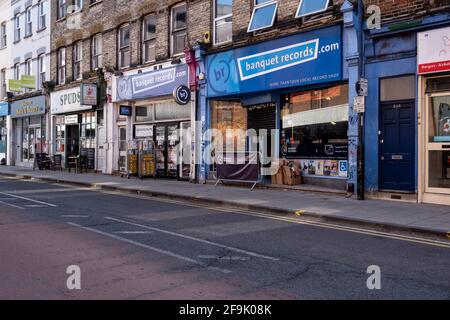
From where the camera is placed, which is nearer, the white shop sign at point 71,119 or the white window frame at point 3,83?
the white shop sign at point 71,119

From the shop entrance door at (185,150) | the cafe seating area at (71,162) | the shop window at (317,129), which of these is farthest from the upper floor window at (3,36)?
the shop window at (317,129)

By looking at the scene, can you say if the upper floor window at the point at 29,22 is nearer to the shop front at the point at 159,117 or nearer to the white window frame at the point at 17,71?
the white window frame at the point at 17,71

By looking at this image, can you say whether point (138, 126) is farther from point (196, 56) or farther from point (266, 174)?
point (266, 174)

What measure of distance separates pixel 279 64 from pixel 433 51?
16.4 feet

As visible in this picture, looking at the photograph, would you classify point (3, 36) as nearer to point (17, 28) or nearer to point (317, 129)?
point (17, 28)

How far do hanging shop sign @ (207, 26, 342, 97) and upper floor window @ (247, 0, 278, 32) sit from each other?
61 cm

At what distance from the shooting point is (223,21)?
17859mm

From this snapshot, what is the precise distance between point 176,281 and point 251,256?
65.9 inches

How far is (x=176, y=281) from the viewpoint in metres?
5.66

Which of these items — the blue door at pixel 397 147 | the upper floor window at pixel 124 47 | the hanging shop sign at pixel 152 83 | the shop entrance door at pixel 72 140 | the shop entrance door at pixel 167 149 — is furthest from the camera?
the shop entrance door at pixel 72 140

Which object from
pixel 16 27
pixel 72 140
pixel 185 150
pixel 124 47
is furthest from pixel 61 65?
pixel 185 150

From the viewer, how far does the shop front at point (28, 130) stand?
97.0 ft

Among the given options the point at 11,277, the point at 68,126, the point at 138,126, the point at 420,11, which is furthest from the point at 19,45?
the point at 11,277

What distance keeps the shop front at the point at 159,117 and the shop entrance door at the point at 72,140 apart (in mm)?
4643
